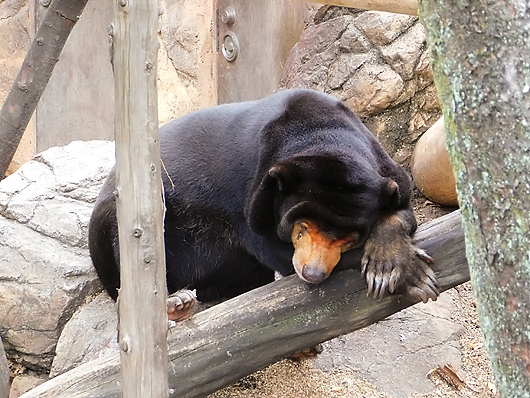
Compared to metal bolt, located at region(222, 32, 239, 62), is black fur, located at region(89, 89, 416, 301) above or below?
below

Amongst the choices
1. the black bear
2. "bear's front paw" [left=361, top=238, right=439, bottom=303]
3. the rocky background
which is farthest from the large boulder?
"bear's front paw" [left=361, top=238, right=439, bottom=303]

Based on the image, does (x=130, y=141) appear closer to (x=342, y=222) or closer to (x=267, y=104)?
(x=342, y=222)

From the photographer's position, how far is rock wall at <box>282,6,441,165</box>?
5445 mm

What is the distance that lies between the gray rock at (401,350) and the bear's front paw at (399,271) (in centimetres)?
94

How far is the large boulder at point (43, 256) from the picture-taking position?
4031mm

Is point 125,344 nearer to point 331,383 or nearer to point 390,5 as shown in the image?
point 331,383

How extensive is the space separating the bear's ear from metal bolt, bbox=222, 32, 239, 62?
13.7 feet

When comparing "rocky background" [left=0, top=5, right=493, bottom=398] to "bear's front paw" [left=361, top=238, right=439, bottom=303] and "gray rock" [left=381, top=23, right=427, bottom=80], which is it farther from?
"bear's front paw" [left=361, top=238, right=439, bottom=303]

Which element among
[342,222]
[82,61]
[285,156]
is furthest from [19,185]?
A: [82,61]

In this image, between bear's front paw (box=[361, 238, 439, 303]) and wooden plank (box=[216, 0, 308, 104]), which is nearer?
bear's front paw (box=[361, 238, 439, 303])

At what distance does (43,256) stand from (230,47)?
363cm

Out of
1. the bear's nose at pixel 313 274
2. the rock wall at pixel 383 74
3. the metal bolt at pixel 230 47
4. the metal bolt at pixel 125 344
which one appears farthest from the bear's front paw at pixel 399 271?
the metal bolt at pixel 230 47

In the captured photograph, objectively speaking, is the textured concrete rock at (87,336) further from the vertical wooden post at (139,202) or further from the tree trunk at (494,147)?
the tree trunk at (494,147)

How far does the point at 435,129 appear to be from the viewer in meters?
4.89
